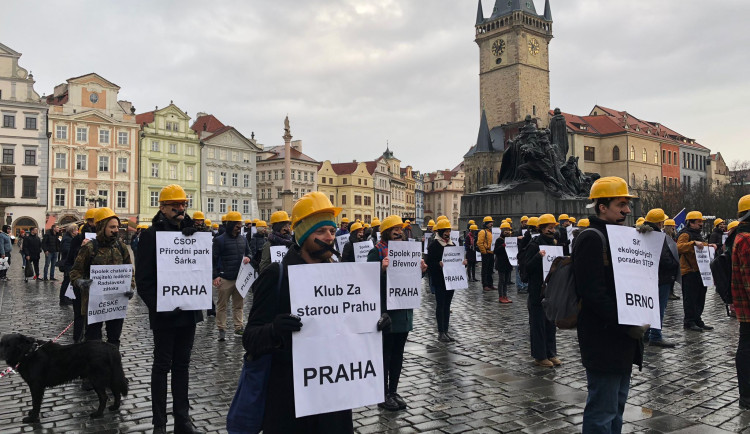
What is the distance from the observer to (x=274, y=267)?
307cm

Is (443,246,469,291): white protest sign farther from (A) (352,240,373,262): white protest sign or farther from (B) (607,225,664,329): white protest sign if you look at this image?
(B) (607,225,664,329): white protest sign

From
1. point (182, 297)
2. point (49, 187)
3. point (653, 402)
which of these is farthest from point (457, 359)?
point (49, 187)

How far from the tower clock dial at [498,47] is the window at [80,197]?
63.8m

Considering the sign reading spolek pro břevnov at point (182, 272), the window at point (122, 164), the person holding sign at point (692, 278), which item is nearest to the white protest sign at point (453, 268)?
the person holding sign at point (692, 278)

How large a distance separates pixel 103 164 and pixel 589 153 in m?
70.1

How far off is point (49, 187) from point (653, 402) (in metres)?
63.7

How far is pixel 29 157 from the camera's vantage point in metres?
57.6

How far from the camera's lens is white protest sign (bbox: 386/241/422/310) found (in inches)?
263

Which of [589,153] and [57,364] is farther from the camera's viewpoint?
[589,153]

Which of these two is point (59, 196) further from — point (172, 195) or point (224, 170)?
point (172, 195)

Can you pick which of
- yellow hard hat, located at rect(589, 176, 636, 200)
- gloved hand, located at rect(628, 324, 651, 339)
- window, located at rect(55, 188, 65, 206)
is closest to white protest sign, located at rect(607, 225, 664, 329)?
gloved hand, located at rect(628, 324, 651, 339)

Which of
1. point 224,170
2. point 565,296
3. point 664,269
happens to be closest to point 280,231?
point 664,269

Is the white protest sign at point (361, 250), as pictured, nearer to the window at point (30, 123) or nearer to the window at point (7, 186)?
the window at point (7, 186)

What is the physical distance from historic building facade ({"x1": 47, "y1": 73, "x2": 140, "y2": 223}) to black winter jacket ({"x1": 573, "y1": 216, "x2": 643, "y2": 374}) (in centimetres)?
6051
